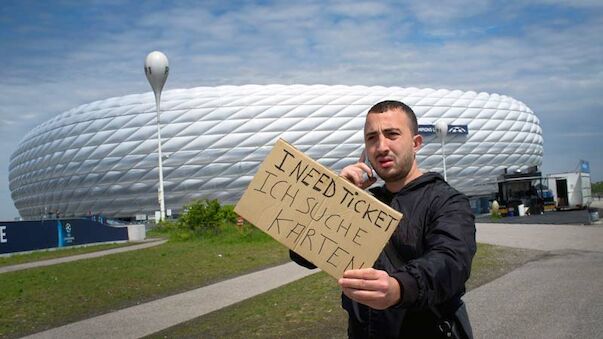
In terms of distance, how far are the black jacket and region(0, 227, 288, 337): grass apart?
7.10 m

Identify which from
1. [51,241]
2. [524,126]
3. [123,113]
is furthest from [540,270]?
[524,126]

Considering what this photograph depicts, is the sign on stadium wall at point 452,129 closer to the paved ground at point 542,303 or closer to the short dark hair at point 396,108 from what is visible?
the paved ground at point 542,303

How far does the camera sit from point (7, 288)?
12.0m

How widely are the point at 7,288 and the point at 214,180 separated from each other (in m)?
46.9

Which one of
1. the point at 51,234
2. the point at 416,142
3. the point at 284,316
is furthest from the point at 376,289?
the point at 51,234

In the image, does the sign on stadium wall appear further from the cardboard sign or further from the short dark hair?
the cardboard sign

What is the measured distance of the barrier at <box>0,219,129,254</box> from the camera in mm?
21922

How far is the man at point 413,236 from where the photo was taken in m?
1.91

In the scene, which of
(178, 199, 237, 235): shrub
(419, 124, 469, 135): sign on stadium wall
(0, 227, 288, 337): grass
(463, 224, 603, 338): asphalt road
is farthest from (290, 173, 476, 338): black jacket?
(419, 124, 469, 135): sign on stadium wall

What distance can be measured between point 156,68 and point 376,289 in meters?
39.5

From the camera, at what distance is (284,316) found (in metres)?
7.74

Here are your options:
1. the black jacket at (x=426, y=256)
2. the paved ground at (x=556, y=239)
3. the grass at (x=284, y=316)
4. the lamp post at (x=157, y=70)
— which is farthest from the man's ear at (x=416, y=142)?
the lamp post at (x=157, y=70)

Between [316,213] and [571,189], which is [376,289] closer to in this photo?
[316,213]

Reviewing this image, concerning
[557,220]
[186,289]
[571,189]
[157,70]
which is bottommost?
[557,220]
